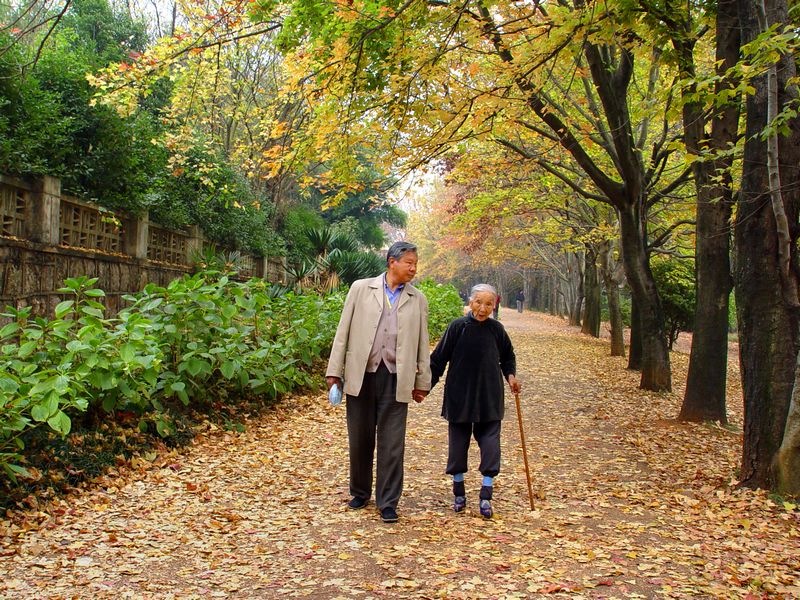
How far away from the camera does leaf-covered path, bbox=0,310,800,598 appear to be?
153 inches

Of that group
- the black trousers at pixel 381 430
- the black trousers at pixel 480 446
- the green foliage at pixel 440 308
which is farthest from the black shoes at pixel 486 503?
the green foliage at pixel 440 308

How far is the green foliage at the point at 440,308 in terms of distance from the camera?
2125 cm

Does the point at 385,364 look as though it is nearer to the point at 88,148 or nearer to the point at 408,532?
the point at 408,532

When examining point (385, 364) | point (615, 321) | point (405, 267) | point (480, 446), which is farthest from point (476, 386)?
point (615, 321)

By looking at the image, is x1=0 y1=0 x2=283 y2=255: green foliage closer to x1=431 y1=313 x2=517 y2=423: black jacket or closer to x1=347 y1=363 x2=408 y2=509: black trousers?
x1=347 y1=363 x2=408 y2=509: black trousers

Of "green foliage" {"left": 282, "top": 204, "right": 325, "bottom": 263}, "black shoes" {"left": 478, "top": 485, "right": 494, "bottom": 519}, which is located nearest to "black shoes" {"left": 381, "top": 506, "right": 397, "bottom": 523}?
"black shoes" {"left": 478, "top": 485, "right": 494, "bottom": 519}

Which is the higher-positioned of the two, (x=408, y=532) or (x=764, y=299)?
(x=764, y=299)

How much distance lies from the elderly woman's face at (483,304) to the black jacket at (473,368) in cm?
13

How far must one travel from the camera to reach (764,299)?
5.70 m

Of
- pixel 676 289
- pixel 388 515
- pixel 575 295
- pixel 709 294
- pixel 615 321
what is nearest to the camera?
pixel 388 515

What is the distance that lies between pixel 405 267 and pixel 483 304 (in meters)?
0.65

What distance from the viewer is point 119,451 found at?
5906 millimetres

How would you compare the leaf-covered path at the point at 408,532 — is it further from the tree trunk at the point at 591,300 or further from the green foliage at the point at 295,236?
A: the tree trunk at the point at 591,300

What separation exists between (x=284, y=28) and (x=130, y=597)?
656 centimetres
